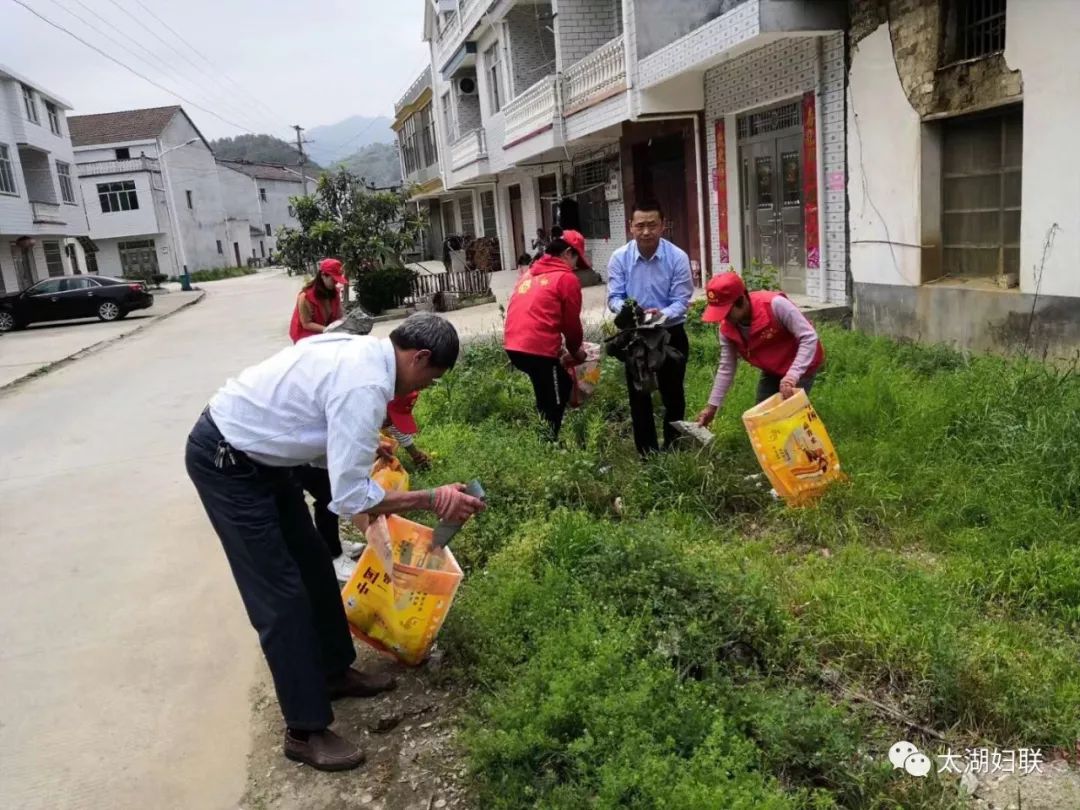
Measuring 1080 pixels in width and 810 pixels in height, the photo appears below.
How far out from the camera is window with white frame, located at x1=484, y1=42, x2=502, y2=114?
1980cm

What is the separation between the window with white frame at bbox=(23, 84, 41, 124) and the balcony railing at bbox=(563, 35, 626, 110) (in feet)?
88.0

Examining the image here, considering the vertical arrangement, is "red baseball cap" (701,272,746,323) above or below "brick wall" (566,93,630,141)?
below

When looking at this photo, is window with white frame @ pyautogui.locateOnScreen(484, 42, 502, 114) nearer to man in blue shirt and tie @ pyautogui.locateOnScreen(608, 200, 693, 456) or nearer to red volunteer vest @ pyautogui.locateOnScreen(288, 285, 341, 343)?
red volunteer vest @ pyautogui.locateOnScreen(288, 285, 341, 343)

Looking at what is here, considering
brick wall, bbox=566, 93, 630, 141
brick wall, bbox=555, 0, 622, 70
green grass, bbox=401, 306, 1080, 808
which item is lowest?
green grass, bbox=401, 306, 1080, 808

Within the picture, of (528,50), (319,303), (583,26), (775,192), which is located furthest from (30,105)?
(319,303)

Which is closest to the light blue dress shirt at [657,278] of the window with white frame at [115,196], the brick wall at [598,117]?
the brick wall at [598,117]

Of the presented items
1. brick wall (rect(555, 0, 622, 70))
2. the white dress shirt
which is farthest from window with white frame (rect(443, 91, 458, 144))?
the white dress shirt

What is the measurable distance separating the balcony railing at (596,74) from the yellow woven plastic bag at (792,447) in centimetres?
878

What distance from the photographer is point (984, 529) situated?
382 centimetres

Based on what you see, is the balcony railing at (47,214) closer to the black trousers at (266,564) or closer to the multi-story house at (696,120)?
the multi-story house at (696,120)

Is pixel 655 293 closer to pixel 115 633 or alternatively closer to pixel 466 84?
pixel 115 633

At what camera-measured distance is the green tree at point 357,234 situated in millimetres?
17062

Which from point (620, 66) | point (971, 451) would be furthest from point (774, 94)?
point (971, 451)

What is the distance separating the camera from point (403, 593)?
3.17 metres
